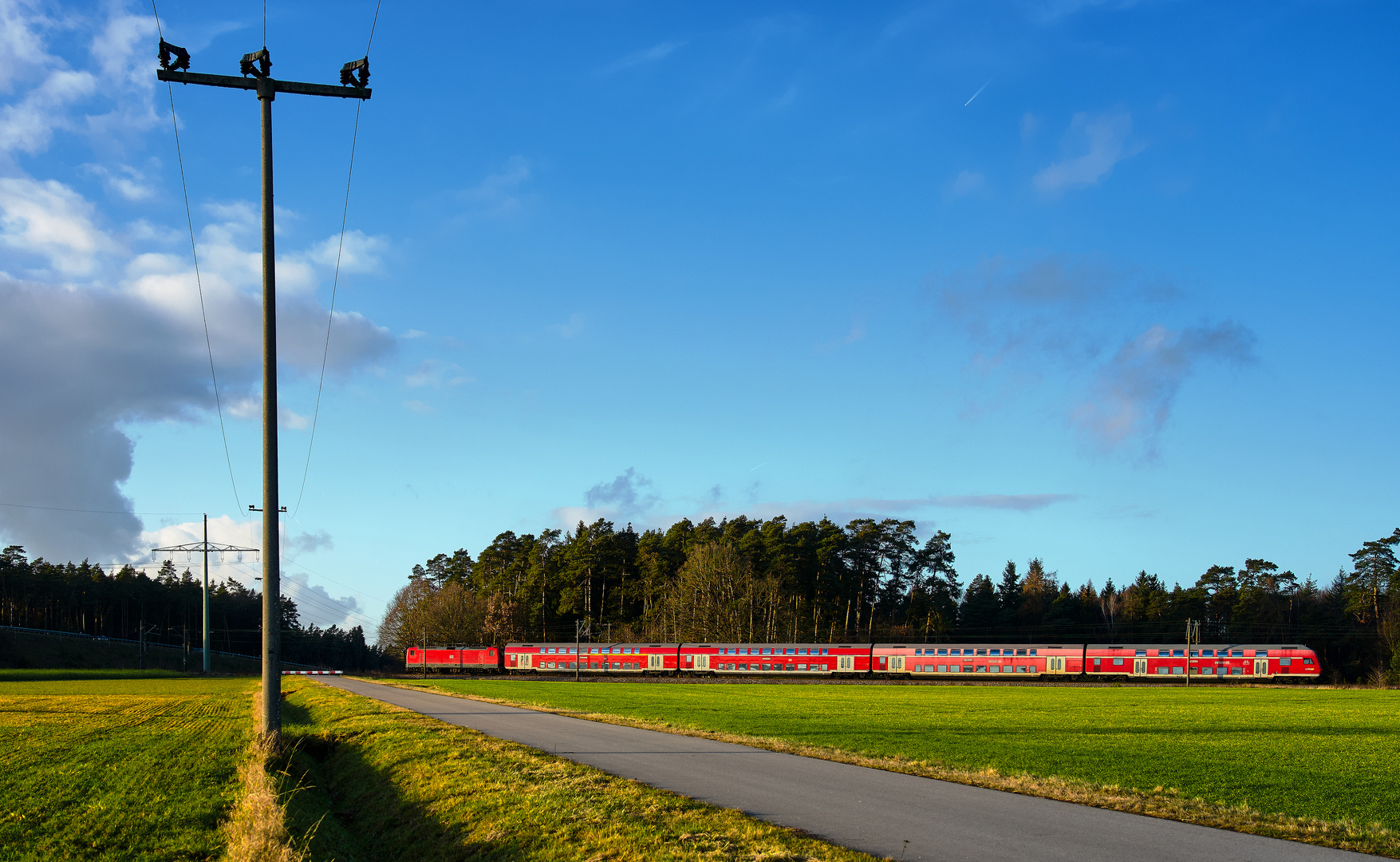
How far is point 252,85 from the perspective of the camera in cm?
1689

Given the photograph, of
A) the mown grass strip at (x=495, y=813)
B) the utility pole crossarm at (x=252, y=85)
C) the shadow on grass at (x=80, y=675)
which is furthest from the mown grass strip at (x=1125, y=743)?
the shadow on grass at (x=80, y=675)

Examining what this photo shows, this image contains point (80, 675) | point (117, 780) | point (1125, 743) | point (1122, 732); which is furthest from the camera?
point (80, 675)

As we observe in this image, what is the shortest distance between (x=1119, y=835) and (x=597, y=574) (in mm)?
108916

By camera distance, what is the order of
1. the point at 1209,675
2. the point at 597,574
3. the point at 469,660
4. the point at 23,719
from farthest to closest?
1. the point at 597,574
2. the point at 469,660
3. the point at 1209,675
4. the point at 23,719

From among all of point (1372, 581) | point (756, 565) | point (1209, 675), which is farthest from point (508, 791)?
point (1372, 581)

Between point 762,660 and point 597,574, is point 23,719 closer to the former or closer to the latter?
point 762,660

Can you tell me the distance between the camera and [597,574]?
11688cm

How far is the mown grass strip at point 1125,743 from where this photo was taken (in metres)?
12.3

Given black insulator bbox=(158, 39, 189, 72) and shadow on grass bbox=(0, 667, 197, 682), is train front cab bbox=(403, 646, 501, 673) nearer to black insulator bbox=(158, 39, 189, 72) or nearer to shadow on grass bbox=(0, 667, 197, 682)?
shadow on grass bbox=(0, 667, 197, 682)

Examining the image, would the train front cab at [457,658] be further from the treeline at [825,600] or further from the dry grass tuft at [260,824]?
the dry grass tuft at [260,824]

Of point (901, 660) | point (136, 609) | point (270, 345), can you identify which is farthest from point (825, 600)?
point (136, 609)

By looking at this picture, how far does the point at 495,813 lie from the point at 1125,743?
14.9 metres

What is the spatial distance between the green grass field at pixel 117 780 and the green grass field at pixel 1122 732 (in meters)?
11.3

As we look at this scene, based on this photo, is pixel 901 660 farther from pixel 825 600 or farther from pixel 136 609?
pixel 136 609
